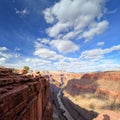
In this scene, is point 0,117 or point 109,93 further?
point 109,93

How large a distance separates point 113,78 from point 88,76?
25805 millimetres

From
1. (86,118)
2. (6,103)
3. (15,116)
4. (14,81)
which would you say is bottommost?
(86,118)

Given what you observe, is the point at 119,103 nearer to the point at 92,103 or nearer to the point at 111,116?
the point at 92,103

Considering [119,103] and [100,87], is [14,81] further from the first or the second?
[100,87]

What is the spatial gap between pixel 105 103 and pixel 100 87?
16.5 metres

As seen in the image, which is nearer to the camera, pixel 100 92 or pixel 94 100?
pixel 94 100

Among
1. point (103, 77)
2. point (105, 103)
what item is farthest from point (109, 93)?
point (103, 77)

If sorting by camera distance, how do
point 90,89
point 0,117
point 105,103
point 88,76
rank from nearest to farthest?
1. point 0,117
2. point 105,103
3. point 90,89
4. point 88,76

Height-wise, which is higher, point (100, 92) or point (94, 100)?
point (100, 92)

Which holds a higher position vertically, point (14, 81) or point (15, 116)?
point (14, 81)

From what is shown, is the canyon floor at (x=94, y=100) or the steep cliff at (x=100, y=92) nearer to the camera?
the canyon floor at (x=94, y=100)

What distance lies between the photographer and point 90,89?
3807 inches

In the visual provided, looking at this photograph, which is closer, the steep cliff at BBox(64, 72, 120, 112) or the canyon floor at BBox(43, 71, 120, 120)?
the canyon floor at BBox(43, 71, 120, 120)

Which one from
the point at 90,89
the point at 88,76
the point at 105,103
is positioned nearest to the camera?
the point at 105,103
